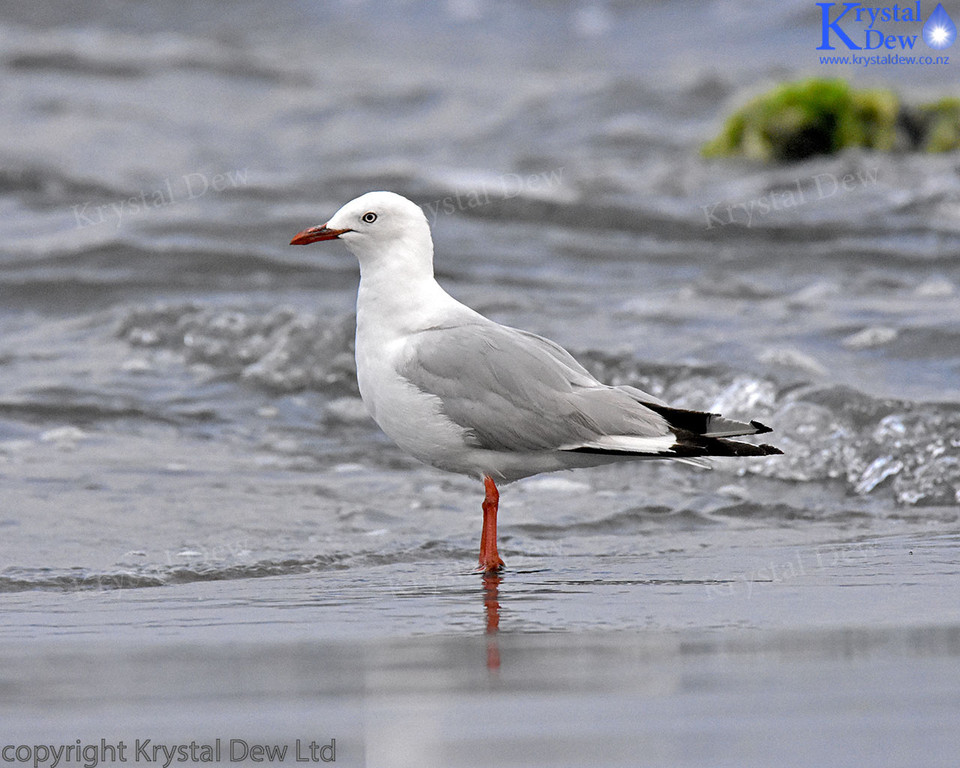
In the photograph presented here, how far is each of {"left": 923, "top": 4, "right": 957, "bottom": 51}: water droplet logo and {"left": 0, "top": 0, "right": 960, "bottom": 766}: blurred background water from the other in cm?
720

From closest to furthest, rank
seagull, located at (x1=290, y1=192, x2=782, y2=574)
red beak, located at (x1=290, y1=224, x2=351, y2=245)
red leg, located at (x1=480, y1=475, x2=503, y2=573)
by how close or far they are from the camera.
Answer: seagull, located at (x1=290, y1=192, x2=782, y2=574), red leg, located at (x1=480, y1=475, x2=503, y2=573), red beak, located at (x1=290, y1=224, x2=351, y2=245)

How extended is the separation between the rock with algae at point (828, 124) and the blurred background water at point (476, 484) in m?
0.41

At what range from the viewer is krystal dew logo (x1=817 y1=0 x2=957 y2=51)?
22250 mm

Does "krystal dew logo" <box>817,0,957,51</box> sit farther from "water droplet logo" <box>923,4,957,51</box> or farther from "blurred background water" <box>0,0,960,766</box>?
"blurred background water" <box>0,0,960,766</box>

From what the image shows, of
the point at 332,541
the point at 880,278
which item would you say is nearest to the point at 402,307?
the point at 332,541

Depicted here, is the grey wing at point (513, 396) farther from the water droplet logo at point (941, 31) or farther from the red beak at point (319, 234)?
the water droplet logo at point (941, 31)

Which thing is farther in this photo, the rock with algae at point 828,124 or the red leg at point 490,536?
the rock with algae at point 828,124

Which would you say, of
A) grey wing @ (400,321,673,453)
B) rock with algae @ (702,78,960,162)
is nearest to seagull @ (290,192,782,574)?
grey wing @ (400,321,673,453)

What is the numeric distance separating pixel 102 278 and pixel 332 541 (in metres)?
5.18

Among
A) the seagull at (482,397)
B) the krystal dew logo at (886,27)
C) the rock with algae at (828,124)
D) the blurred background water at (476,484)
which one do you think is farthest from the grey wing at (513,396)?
the krystal dew logo at (886,27)

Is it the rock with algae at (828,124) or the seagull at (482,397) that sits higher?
the rock with algae at (828,124)

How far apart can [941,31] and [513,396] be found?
65.3 feet

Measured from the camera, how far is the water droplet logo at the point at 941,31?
73.9 ft

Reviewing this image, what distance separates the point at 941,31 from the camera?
22375 mm
